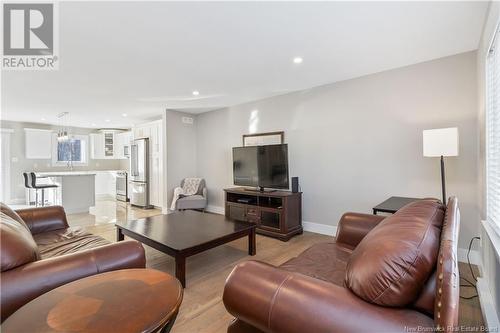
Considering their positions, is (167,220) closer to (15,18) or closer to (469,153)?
(15,18)

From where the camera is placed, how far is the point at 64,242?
7.03 feet

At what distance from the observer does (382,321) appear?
841mm

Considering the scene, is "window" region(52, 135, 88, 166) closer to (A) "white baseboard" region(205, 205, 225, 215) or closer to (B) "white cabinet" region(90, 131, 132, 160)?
(B) "white cabinet" region(90, 131, 132, 160)

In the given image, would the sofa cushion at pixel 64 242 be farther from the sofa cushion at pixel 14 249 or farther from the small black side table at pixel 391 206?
the small black side table at pixel 391 206

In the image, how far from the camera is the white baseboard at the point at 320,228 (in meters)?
3.77

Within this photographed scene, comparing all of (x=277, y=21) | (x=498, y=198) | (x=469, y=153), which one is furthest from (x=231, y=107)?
(x=498, y=198)

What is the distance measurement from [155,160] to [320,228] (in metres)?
4.25

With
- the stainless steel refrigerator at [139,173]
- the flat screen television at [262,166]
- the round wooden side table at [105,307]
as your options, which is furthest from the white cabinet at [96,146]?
the round wooden side table at [105,307]

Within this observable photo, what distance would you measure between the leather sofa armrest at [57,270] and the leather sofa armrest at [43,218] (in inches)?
56.7

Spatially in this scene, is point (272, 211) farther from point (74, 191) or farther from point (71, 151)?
point (71, 151)

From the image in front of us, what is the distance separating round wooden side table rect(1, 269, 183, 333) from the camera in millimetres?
905

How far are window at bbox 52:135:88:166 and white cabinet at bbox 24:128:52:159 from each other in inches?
6.6

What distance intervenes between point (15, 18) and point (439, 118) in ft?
14.5

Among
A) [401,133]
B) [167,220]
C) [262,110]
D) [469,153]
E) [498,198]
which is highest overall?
[262,110]
